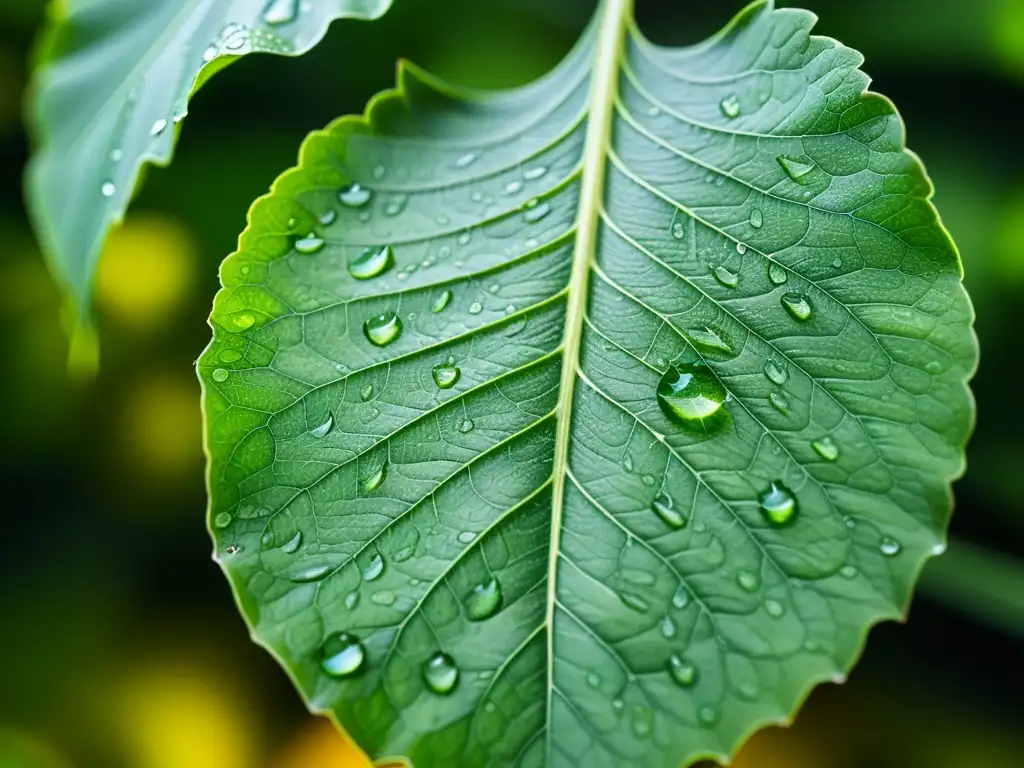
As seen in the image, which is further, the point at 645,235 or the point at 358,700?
the point at 645,235

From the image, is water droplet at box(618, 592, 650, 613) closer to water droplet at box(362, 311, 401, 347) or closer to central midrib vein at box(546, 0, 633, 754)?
central midrib vein at box(546, 0, 633, 754)

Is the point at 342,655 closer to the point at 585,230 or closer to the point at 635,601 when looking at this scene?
the point at 635,601

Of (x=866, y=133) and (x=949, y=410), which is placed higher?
(x=866, y=133)

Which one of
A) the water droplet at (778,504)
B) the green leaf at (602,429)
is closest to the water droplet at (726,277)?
the green leaf at (602,429)

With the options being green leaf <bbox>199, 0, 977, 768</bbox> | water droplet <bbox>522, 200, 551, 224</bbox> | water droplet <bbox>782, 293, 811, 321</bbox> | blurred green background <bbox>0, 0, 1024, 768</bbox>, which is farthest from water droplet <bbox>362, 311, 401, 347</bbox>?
blurred green background <bbox>0, 0, 1024, 768</bbox>

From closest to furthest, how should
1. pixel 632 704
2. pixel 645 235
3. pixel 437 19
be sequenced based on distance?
1. pixel 632 704
2. pixel 645 235
3. pixel 437 19

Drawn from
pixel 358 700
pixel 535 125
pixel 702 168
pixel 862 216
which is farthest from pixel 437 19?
pixel 358 700

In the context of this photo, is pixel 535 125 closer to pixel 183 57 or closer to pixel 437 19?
pixel 183 57

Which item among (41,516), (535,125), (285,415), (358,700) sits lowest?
(41,516)
